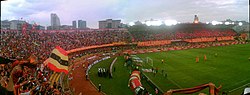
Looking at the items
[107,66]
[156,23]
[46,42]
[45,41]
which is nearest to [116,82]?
[107,66]

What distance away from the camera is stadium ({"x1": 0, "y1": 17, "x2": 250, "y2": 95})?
10.5m

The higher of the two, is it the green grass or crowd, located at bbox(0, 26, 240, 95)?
crowd, located at bbox(0, 26, 240, 95)

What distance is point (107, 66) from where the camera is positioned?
33344 millimetres

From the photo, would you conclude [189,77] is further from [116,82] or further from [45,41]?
[45,41]

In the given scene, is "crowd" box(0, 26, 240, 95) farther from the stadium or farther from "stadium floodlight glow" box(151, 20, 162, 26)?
"stadium floodlight glow" box(151, 20, 162, 26)

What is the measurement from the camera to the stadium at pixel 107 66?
414 inches

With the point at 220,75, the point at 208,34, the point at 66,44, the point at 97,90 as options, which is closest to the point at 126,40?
the point at 66,44

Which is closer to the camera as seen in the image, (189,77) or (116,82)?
(116,82)

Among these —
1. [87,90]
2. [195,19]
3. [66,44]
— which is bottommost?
[87,90]

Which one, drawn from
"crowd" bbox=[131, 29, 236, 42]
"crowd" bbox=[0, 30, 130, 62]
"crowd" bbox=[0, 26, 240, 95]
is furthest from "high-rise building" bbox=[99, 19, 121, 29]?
"crowd" bbox=[0, 30, 130, 62]

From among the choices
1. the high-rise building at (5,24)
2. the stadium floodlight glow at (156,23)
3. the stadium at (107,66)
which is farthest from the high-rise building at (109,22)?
the high-rise building at (5,24)

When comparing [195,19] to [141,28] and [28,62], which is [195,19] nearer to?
[141,28]

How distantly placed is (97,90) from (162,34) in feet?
165

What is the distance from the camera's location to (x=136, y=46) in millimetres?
57062
